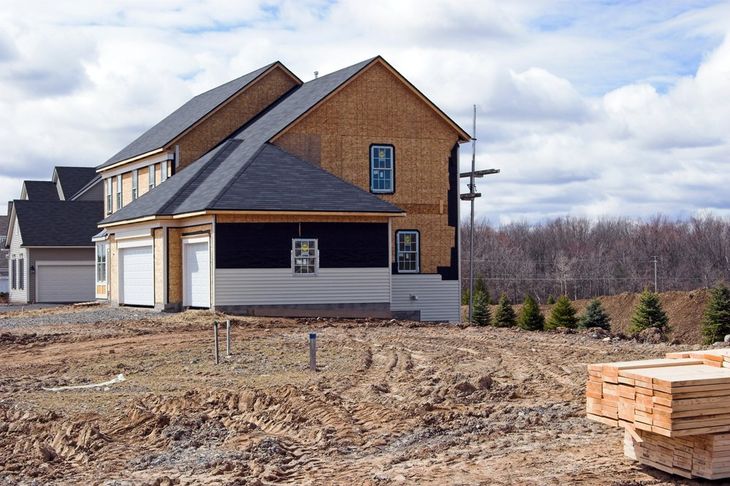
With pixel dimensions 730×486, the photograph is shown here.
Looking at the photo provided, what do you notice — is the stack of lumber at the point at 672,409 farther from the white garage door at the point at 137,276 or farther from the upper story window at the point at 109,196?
the upper story window at the point at 109,196

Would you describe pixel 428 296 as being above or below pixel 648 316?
above

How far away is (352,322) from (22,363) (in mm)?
10900

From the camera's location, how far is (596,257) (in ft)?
295

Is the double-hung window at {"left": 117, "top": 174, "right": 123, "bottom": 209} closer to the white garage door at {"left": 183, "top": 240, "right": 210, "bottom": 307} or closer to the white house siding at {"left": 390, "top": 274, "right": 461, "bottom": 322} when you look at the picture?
the white garage door at {"left": 183, "top": 240, "right": 210, "bottom": 307}

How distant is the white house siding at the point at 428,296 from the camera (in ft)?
120

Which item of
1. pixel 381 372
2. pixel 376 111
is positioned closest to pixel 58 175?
pixel 376 111

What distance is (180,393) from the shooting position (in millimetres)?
16375

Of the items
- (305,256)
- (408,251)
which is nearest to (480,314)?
(408,251)

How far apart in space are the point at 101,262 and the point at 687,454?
119ft

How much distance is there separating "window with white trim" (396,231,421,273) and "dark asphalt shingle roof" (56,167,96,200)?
31.6 meters

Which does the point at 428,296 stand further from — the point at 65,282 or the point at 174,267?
the point at 65,282

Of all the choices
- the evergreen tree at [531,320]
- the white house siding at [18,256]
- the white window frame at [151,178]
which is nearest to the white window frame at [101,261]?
the white window frame at [151,178]

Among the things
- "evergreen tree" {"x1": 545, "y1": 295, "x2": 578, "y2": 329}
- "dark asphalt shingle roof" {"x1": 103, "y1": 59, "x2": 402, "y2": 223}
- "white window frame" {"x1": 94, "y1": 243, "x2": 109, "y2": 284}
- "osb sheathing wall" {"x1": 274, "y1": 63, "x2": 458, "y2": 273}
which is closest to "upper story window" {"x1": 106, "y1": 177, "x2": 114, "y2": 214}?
Answer: "white window frame" {"x1": 94, "y1": 243, "x2": 109, "y2": 284}

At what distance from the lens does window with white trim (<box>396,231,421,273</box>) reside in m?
37.0
